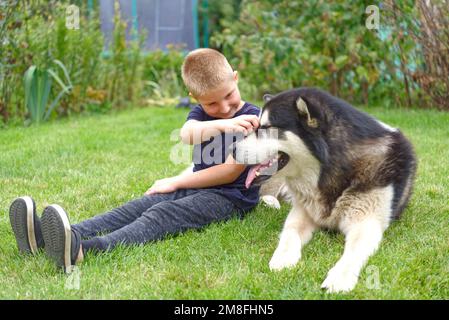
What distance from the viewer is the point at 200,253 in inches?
109

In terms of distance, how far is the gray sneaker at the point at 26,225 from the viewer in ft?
8.76

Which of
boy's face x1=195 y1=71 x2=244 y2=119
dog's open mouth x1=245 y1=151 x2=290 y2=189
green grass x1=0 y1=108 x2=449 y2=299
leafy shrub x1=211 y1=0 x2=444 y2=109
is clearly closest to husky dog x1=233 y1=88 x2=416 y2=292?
dog's open mouth x1=245 y1=151 x2=290 y2=189

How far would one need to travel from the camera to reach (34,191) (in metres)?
4.04

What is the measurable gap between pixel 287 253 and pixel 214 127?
2.79 feet

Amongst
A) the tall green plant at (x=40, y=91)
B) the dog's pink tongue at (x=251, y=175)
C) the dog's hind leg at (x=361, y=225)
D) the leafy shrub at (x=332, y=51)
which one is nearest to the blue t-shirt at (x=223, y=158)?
the dog's pink tongue at (x=251, y=175)

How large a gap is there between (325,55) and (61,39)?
348 cm

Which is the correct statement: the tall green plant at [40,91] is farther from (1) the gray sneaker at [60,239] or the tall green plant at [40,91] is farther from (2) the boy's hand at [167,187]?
(1) the gray sneaker at [60,239]

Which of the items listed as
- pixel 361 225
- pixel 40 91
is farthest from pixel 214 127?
pixel 40 91


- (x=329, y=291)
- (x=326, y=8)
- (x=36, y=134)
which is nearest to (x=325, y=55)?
(x=326, y=8)

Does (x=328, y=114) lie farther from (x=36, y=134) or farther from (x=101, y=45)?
(x=101, y=45)

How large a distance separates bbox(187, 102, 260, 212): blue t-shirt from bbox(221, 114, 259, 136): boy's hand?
7.1 inches

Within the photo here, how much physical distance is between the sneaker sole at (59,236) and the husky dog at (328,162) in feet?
3.05

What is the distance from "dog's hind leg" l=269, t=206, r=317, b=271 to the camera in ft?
8.53

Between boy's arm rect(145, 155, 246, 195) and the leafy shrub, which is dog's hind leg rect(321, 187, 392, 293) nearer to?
boy's arm rect(145, 155, 246, 195)
